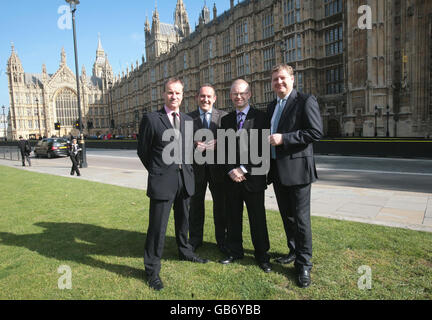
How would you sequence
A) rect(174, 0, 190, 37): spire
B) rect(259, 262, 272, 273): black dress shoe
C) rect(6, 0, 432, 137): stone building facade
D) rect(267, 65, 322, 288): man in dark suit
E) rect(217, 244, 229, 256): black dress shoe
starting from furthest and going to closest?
rect(174, 0, 190, 37): spire → rect(6, 0, 432, 137): stone building facade → rect(217, 244, 229, 256): black dress shoe → rect(259, 262, 272, 273): black dress shoe → rect(267, 65, 322, 288): man in dark suit

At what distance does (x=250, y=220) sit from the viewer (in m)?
3.62

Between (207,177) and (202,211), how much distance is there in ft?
1.83

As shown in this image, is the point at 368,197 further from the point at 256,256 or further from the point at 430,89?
the point at 430,89

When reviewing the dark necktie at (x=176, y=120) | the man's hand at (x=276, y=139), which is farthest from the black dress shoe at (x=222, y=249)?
the dark necktie at (x=176, y=120)

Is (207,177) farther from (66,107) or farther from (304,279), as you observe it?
(66,107)

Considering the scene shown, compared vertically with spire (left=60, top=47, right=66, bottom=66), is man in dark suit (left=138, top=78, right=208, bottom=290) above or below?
below

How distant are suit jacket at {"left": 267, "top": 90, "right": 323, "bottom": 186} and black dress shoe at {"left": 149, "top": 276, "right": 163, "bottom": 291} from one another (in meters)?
1.79


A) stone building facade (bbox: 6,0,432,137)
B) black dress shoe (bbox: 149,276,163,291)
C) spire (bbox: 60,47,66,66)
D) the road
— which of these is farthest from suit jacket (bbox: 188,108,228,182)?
spire (bbox: 60,47,66,66)

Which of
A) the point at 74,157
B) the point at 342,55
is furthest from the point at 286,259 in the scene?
the point at 342,55

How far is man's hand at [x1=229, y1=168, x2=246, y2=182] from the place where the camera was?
3420mm

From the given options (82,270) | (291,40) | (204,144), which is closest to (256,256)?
(204,144)

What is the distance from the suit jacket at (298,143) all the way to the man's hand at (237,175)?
441 mm

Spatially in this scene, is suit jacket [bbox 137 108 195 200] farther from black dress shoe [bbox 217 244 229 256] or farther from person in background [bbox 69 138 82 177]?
person in background [bbox 69 138 82 177]
